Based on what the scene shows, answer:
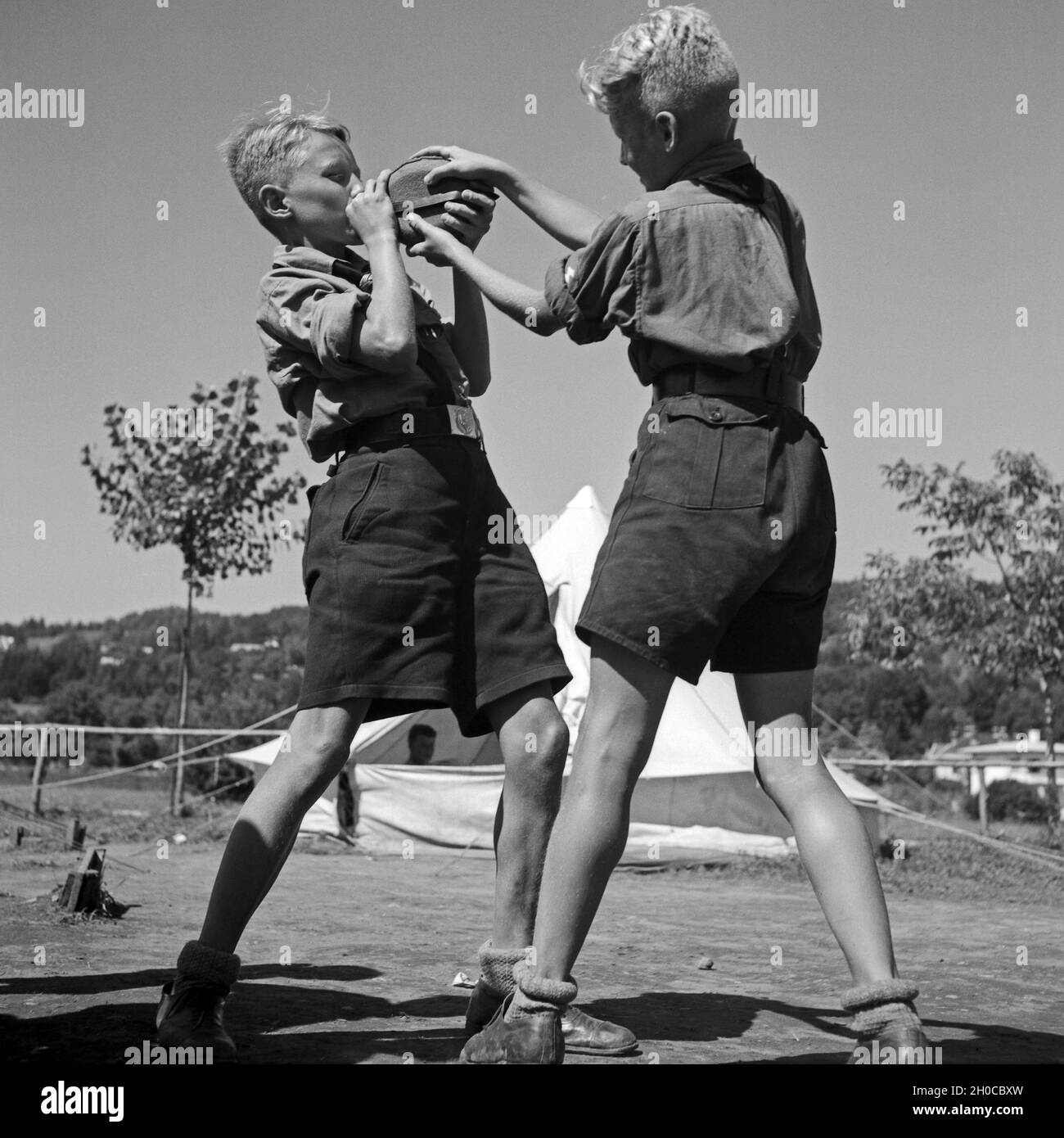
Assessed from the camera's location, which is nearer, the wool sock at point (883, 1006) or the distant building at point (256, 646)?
the wool sock at point (883, 1006)

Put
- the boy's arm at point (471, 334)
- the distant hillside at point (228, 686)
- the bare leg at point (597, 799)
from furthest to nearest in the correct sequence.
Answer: the distant hillside at point (228, 686), the boy's arm at point (471, 334), the bare leg at point (597, 799)

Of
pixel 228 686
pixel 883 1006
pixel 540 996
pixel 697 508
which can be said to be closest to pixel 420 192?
pixel 697 508

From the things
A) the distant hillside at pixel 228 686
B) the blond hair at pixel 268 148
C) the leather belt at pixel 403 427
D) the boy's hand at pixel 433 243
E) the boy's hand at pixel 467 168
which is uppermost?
the blond hair at pixel 268 148

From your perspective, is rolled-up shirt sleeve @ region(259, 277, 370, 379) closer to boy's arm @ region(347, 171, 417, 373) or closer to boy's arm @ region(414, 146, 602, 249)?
boy's arm @ region(347, 171, 417, 373)

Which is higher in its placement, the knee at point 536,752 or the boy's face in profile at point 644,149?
the boy's face in profile at point 644,149

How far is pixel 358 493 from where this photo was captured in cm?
272

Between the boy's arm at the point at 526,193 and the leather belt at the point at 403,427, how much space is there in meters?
0.46

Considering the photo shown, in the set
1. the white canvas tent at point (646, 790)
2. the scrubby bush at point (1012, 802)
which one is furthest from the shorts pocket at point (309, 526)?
the scrubby bush at point (1012, 802)

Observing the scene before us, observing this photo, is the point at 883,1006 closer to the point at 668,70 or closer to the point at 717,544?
the point at 717,544

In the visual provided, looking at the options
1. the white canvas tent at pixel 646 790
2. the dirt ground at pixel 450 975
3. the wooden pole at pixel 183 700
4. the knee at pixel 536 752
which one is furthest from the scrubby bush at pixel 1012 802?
the knee at pixel 536 752

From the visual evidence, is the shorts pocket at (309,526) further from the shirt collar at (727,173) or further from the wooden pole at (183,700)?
the wooden pole at (183,700)

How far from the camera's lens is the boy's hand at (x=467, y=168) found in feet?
8.82

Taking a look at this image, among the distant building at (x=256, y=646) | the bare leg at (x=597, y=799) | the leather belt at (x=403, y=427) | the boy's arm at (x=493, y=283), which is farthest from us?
the distant building at (x=256, y=646)
